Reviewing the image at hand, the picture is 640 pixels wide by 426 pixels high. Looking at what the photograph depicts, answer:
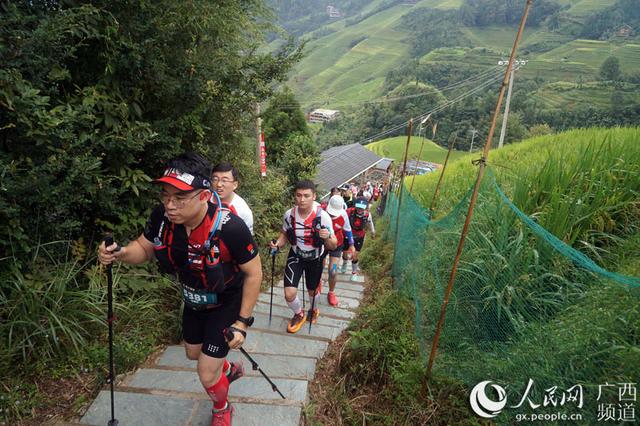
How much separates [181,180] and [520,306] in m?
2.54

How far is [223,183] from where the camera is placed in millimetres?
3551

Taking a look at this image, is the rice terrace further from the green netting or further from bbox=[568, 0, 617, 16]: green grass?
bbox=[568, 0, 617, 16]: green grass

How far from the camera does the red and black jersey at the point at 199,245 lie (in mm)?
2268

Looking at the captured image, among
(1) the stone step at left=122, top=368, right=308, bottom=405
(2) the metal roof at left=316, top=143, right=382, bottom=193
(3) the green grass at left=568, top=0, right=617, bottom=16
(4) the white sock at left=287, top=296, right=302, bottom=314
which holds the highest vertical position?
(3) the green grass at left=568, top=0, right=617, bottom=16

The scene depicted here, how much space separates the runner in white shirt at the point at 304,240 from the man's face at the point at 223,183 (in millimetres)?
791

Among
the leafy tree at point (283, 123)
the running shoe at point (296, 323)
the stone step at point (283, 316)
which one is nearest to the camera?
the running shoe at point (296, 323)

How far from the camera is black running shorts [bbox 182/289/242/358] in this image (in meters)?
2.40

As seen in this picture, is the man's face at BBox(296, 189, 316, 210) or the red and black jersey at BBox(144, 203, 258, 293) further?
the man's face at BBox(296, 189, 316, 210)

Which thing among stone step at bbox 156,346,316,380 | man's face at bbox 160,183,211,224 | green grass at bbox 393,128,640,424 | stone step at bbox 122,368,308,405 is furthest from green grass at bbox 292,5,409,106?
man's face at bbox 160,183,211,224

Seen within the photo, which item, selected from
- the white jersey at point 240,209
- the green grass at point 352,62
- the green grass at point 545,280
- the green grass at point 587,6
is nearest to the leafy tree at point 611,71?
the green grass at point 352,62

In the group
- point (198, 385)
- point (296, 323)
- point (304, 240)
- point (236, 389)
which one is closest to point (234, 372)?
point (236, 389)

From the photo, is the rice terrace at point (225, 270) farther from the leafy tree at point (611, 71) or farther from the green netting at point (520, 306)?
the leafy tree at point (611, 71)

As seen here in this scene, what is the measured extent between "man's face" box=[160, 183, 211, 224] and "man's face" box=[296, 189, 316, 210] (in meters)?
1.83

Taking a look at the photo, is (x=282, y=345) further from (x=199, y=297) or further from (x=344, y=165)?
(x=344, y=165)
